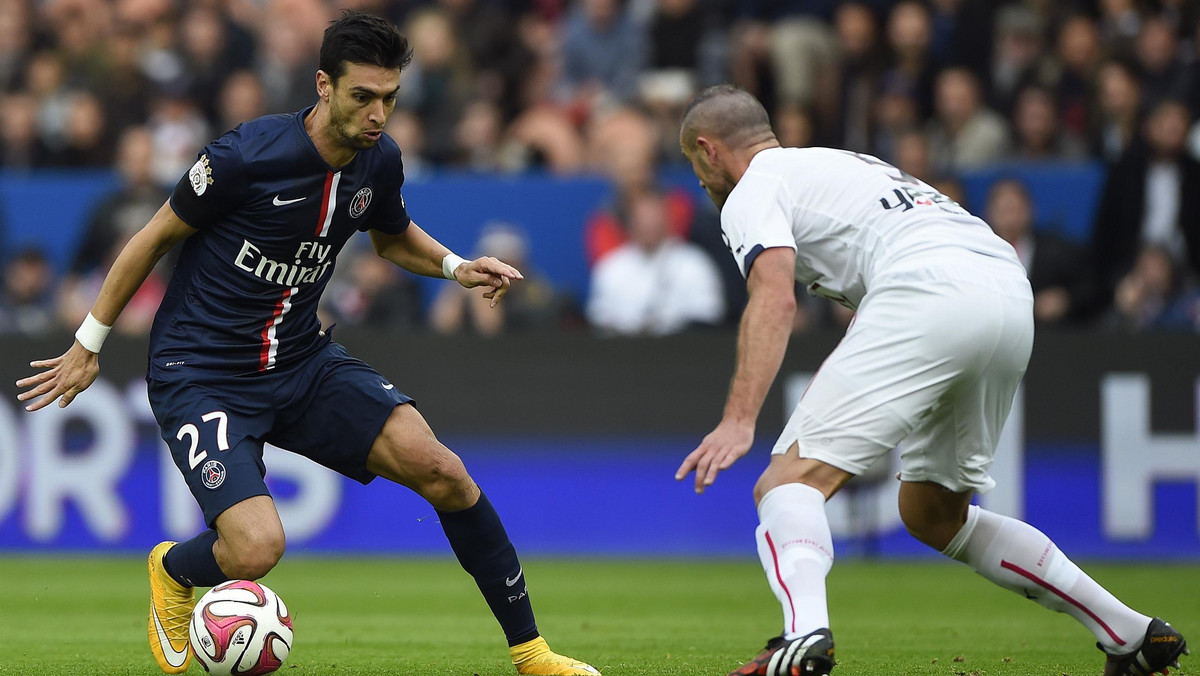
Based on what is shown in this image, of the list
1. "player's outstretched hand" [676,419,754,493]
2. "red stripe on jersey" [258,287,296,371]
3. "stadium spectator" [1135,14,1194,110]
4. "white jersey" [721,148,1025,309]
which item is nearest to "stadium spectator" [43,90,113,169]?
"red stripe on jersey" [258,287,296,371]

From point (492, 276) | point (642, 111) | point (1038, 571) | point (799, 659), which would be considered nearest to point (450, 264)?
point (492, 276)

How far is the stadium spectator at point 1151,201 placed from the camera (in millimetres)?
11414

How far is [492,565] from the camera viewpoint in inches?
235

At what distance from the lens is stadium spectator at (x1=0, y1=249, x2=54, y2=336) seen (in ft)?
40.2

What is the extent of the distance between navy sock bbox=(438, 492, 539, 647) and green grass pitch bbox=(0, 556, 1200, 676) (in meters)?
0.20

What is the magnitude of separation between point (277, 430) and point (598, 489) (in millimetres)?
5132

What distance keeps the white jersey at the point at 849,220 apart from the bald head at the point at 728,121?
107 millimetres

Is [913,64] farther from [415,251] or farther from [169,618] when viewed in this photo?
[169,618]

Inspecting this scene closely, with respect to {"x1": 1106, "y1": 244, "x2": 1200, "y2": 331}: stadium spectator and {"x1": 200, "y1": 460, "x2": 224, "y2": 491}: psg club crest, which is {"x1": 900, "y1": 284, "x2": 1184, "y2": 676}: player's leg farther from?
{"x1": 1106, "y1": 244, "x2": 1200, "y2": 331}: stadium spectator

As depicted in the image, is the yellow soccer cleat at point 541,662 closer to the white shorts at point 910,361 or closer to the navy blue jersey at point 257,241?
the white shorts at point 910,361

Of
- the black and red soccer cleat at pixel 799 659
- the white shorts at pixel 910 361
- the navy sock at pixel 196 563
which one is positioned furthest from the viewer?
the navy sock at pixel 196 563

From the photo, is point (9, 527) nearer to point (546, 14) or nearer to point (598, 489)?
point (598, 489)

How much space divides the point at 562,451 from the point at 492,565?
16.2ft

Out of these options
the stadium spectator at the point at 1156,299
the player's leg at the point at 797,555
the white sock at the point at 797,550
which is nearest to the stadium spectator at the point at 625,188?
the stadium spectator at the point at 1156,299
